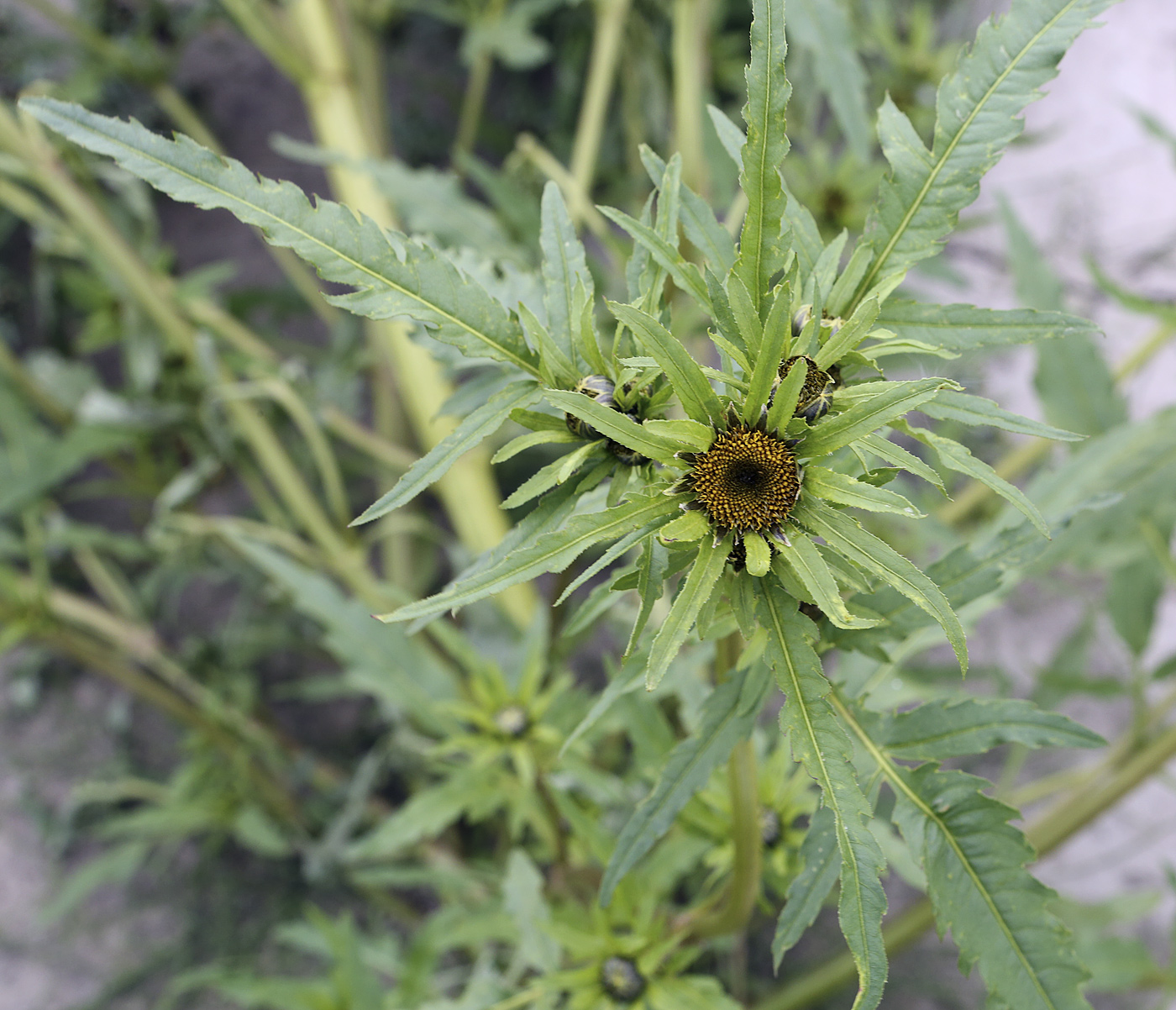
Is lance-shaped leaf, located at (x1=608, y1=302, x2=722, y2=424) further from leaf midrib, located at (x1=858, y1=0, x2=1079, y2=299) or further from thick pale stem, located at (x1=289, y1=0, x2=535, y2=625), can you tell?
thick pale stem, located at (x1=289, y1=0, x2=535, y2=625)

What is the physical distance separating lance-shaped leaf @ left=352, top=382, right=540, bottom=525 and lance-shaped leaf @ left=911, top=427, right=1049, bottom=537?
0.36 ft

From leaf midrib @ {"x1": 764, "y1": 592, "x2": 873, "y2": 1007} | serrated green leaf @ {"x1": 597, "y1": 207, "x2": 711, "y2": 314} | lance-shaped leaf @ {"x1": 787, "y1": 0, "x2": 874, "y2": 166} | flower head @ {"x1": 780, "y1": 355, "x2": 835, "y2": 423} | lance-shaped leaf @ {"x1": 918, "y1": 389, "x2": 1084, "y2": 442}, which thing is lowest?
leaf midrib @ {"x1": 764, "y1": 592, "x2": 873, "y2": 1007}

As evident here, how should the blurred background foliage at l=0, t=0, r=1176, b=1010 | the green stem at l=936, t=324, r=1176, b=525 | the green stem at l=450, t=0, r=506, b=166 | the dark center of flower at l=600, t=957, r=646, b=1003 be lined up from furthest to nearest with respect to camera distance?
the green stem at l=450, t=0, r=506, b=166, the green stem at l=936, t=324, r=1176, b=525, the blurred background foliage at l=0, t=0, r=1176, b=1010, the dark center of flower at l=600, t=957, r=646, b=1003

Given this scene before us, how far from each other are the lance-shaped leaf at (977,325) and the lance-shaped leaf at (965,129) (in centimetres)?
2

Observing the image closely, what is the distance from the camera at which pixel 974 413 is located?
0.26 m

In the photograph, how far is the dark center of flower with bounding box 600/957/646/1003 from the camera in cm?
43

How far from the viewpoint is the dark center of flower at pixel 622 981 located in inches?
16.8

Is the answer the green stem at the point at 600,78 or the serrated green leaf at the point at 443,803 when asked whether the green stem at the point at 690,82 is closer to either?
the green stem at the point at 600,78

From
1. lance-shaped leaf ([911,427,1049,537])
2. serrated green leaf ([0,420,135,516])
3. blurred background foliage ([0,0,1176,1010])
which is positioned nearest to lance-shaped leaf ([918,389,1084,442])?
lance-shaped leaf ([911,427,1049,537])

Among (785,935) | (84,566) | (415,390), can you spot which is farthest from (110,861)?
(785,935)

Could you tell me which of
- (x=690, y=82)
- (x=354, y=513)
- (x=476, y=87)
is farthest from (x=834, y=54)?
(x=354, y=513)

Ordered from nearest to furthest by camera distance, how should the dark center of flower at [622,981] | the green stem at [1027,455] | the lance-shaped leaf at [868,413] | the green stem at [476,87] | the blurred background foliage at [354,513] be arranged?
1. the lance-shaped leaf at [868,413]
2. the dark center of flower at [622,981]
3. the blurred background foliage at [354,513]
4. the green stem at [1027,455]
5. the green stem at [476,87]

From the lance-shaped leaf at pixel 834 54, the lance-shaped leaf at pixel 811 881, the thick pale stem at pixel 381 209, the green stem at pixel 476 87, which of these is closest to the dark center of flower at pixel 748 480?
the lance-shaped leaf at pixel 811 881

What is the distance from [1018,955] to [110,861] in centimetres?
76
